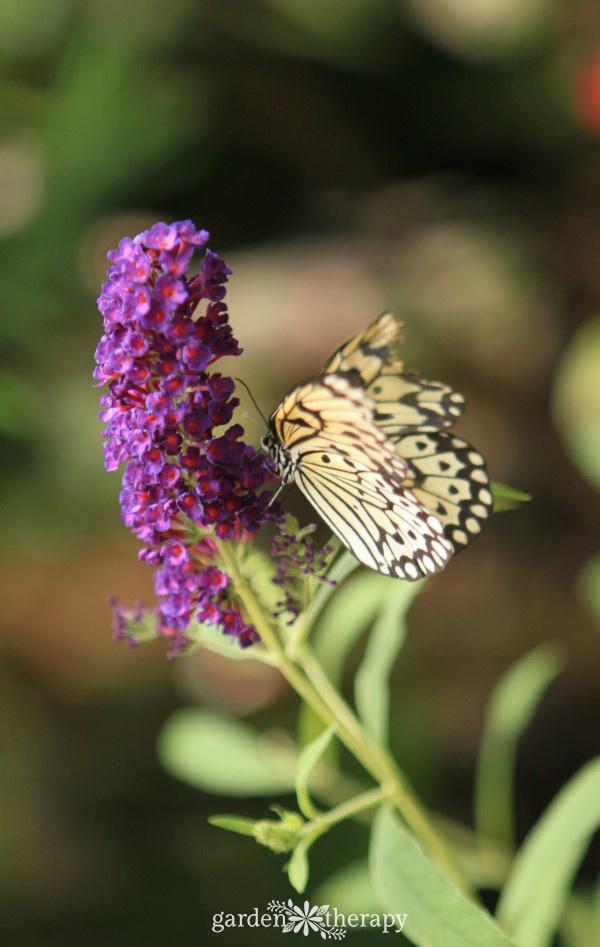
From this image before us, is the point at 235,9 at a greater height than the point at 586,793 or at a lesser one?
greater

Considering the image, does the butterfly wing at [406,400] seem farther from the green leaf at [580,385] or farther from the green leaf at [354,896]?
the green leaf at [580,385]

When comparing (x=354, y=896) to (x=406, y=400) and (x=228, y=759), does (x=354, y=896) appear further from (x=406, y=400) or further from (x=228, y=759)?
(x=406, y=400)

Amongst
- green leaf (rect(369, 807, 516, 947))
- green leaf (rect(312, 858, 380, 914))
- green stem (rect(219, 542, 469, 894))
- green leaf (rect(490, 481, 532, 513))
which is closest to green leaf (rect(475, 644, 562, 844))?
green leaf (rect(312, 858, 380, 914))

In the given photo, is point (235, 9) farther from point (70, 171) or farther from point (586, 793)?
point (586, 793)

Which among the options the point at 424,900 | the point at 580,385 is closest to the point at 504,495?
the point at 424,900

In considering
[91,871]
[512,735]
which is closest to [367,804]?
[512,735]

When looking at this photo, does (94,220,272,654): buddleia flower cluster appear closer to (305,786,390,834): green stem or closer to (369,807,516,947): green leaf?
(305,786,390,834): green stem
